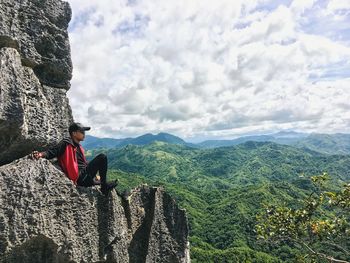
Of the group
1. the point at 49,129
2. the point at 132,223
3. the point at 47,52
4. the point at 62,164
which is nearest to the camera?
the point at 62,164

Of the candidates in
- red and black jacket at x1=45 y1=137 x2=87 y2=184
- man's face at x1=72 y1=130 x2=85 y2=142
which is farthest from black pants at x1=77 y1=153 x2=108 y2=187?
man's face at x1=72 y1=130 x2=85 y2=142

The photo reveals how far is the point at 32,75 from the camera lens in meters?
13.7

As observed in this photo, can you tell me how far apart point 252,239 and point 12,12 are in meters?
202

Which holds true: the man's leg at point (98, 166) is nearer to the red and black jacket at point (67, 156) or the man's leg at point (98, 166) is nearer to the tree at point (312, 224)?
the red and black jacket at point (67, 156)

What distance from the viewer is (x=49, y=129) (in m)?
13.8

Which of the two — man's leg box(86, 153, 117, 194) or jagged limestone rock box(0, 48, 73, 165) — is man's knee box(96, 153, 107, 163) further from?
jagged limestone rock box(0, 48, 73, 165)

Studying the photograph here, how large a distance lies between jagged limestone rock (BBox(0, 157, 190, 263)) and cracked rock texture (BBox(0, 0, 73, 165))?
1.35 meters

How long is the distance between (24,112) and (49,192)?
313 cm

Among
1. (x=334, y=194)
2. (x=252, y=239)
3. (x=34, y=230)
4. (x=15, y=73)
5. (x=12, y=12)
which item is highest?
(x=12, y=12)

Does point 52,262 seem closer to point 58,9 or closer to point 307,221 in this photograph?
point 58,9

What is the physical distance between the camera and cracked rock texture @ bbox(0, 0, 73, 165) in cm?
1230

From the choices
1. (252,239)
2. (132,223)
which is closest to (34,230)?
(132,223)

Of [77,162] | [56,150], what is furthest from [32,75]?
[77,162]

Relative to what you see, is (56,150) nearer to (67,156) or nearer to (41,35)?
(67,156)
